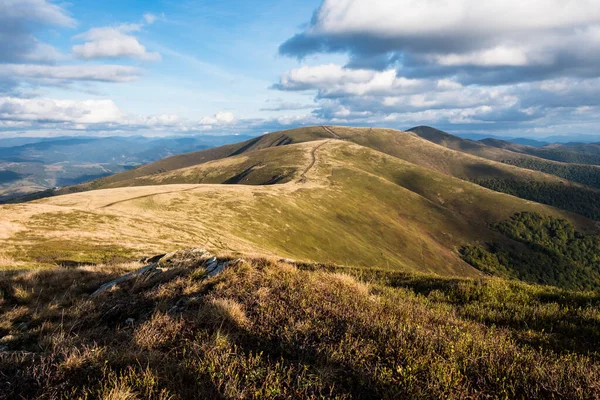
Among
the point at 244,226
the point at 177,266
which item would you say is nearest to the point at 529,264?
the point at 244,226

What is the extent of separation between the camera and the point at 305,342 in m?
6.22

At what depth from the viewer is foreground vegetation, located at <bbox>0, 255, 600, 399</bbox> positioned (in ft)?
16.3

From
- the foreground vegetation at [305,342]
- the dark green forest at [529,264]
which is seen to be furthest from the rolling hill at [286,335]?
the dark green forest at [529,264]

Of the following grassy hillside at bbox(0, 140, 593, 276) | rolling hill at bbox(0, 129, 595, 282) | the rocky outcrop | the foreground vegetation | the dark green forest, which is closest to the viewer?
the foreground vegetation

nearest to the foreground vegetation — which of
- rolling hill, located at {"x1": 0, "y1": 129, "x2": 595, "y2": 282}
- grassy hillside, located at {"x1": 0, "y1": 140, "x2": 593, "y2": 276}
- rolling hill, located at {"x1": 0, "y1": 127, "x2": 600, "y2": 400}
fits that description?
rolling hill, located at {"x1": 0, "y1": 127, "x2": 600, "y2": 400}

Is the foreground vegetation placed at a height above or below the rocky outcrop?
above

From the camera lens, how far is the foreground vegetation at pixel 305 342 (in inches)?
195

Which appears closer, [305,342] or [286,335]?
[305,342]

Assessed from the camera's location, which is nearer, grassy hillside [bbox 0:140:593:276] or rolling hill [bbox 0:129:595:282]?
grassy hillside [bbox 0:140:593:276]

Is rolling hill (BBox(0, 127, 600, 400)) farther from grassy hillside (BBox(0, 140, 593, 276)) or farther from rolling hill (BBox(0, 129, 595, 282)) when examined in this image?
rolling hill (BBox(0, 129, 595, 282))

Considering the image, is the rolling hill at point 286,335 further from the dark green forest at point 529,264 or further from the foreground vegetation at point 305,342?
the dark green forest at point 529,264

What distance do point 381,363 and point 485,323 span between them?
4.13 m

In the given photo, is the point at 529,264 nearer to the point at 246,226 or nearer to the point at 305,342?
the point at 246,226

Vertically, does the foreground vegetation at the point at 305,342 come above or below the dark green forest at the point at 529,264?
above
